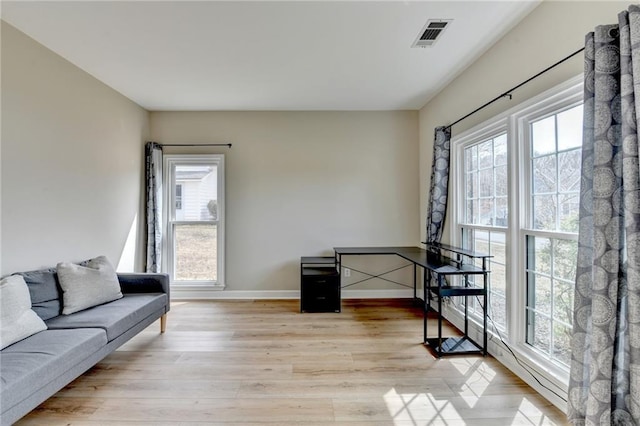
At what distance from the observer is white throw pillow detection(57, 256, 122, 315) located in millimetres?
2375

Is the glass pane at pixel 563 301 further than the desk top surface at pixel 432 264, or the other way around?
the desk top surface at pixel 432 264

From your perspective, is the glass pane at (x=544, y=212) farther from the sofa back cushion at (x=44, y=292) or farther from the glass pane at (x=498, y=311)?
the sofa back cushion at (x=44, y=292)

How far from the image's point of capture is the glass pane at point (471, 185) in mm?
3051

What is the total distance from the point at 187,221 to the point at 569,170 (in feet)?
13.5

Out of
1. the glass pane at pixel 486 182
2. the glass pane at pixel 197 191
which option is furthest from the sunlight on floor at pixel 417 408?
the glass pane at pixel 197 191

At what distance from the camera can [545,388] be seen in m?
1.98

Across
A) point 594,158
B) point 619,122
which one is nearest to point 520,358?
point 594,158

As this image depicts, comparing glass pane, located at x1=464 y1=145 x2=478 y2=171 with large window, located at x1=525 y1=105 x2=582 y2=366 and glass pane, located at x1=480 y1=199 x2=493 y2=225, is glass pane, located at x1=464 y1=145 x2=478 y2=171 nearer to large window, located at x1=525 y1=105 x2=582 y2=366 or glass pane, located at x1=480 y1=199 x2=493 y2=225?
glass pane, located at x1=480 y1=199 x2=493 y2=225

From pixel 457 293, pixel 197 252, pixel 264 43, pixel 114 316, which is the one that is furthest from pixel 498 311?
pixel 197 252

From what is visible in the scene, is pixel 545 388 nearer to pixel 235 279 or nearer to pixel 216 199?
pixel 235 279

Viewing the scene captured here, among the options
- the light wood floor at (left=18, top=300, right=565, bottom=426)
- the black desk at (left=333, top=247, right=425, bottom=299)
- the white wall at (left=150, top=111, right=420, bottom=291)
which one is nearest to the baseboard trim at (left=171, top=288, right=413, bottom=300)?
the white wall at (left=150, top=111, right=420, bottom=291)

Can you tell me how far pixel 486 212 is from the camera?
284cm

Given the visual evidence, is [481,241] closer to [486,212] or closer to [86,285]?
[486,212]

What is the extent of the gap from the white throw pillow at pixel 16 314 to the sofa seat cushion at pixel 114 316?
0.15 metres
